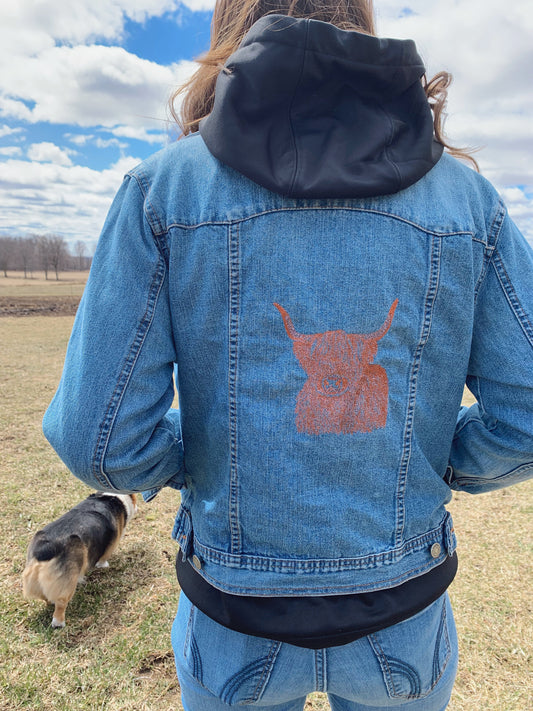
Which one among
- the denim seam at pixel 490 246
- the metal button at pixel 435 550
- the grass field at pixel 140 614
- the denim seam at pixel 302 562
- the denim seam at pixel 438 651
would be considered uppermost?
the denim seam at pixel 490 246

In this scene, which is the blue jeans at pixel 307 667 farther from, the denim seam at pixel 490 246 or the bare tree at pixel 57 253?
the bare tree at pixel 57 253

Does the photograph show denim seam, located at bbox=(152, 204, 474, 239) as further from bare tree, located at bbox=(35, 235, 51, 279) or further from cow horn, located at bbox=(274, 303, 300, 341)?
bare tree, located at bbox=(35, 235, 51, 279)

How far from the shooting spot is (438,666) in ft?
3.70

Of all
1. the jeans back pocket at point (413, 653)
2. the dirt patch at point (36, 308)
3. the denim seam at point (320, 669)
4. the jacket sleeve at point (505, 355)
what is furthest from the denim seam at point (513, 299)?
the dirt patch at point (36, 308)

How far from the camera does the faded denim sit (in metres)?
0.95

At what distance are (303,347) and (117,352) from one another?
0.35 meters

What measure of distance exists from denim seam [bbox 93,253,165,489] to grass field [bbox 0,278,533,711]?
2.07 m

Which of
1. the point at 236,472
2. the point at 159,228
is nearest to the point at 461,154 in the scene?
the point at 159,228

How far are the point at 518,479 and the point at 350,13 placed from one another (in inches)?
44.7

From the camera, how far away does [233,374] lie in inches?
38.7

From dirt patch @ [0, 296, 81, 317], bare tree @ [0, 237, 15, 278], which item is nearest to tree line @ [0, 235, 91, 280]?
bare tree @ [0, 237, 15, 278]

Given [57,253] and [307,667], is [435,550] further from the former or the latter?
[57,253]

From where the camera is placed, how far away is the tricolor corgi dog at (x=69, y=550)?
288cm

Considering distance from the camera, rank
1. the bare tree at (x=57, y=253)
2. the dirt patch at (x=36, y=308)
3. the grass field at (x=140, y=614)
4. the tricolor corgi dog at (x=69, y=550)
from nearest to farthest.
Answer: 1. the grass field at (x=140, y=614)
2. the tricolor corgi dog at (x=69, y=550)
3. the dirt patch at (x=36, y=308)
4. the bare tree at (x=57, y=253)
